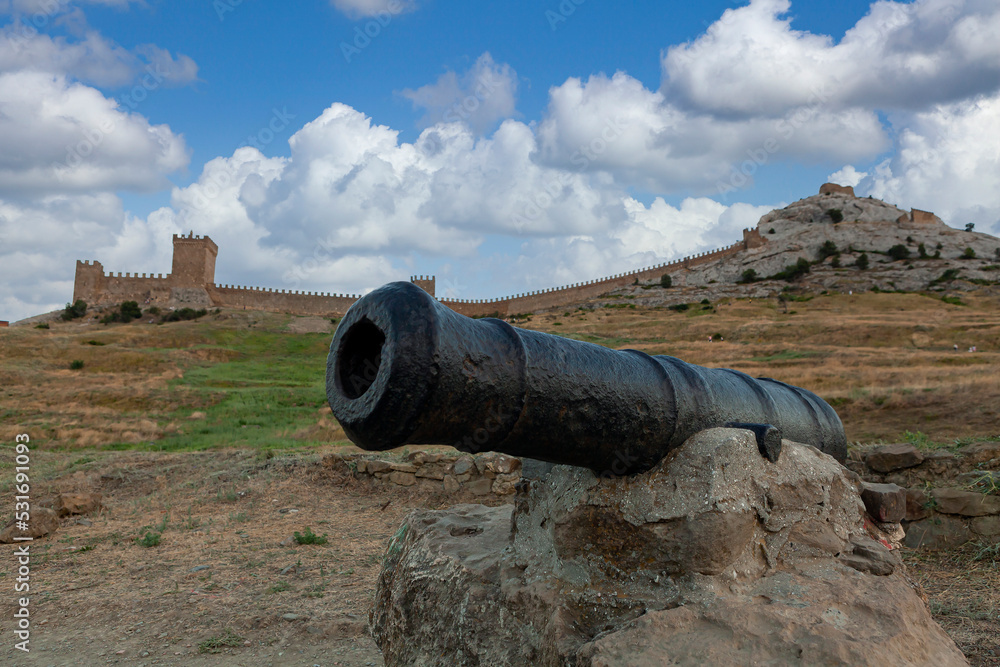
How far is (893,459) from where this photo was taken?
6.06 m

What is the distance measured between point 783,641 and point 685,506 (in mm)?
471

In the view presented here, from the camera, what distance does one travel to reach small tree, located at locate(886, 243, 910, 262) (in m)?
59.0

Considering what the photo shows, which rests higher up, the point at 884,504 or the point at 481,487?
the point at 884,504

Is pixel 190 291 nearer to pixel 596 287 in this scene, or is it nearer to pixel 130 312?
pixel 130 312

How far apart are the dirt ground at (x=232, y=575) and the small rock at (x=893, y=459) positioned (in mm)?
1403

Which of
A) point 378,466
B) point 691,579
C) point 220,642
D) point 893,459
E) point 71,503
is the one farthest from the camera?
point 378,466

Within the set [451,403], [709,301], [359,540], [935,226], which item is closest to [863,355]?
[359,540]

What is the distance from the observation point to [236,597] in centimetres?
449

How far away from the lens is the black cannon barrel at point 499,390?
158cm

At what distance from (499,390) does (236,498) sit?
6881 mm

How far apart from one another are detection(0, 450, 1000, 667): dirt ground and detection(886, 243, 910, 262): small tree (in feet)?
212

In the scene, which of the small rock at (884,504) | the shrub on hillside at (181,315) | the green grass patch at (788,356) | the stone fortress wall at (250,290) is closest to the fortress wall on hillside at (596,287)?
the stone fortress wall at (250,290)

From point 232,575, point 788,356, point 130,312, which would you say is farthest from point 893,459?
point 130,312

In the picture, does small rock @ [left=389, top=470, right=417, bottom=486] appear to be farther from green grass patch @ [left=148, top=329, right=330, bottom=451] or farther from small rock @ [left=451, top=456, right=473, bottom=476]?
green grass patch @ [left=148, top=329, right=330, bottom=451]
